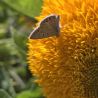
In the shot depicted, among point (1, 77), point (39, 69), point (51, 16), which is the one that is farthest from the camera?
point (1, 77)

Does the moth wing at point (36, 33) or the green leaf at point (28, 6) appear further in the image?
the green leaf at point (28, 6)

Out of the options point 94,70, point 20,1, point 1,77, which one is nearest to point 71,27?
point 94,70

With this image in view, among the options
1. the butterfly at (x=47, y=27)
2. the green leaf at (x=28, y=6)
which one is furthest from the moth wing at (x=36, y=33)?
the green leaf at (x=28, y=6)

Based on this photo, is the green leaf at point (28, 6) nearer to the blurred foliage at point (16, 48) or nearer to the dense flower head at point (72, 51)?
the blurred foliage at point (16, 48)

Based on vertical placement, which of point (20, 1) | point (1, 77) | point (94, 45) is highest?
point (20, 1)

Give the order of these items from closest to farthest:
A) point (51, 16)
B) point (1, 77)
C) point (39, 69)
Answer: point (51, 16), point (39, 69), point (1, 77)

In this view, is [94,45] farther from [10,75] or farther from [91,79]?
[10,75]

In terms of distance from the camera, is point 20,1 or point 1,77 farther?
point 1,77
